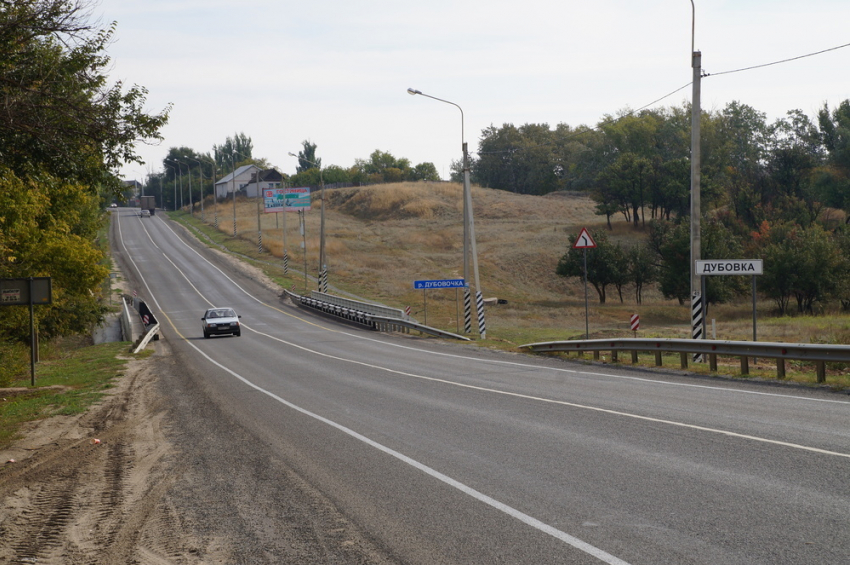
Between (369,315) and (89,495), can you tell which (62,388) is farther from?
(369,315)

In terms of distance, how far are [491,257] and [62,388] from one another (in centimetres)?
7025

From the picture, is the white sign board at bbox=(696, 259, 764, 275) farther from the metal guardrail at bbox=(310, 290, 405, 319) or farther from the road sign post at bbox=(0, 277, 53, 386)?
the metal guardrail at bbox=(310, 290, 405, 319)

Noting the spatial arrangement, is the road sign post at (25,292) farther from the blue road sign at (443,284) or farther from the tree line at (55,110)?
the blue road sign at (443,284)

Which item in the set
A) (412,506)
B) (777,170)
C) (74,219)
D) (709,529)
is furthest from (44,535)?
(777,170)

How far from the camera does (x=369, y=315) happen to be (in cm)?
4331

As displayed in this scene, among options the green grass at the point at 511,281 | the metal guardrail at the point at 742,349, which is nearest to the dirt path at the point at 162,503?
the metal guardrail at the point at 742,349

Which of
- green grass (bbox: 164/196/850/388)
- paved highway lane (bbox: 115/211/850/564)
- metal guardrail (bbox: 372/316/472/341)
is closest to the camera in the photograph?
paved highway lane (bbox: 115/211/850/564)

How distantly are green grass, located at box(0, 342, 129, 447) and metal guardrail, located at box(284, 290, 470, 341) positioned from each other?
44.9ft

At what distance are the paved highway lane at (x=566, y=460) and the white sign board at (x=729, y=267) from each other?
356cm

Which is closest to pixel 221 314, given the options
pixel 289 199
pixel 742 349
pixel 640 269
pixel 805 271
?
pixel 742 349

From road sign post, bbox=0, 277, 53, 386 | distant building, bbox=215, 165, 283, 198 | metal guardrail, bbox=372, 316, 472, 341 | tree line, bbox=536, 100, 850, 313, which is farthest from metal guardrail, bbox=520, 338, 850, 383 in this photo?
distant building, bbox=215, 165, 283, 198

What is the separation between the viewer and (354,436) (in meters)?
10.7

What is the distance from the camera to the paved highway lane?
5.70 meters

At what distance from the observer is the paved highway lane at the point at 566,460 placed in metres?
5.70
